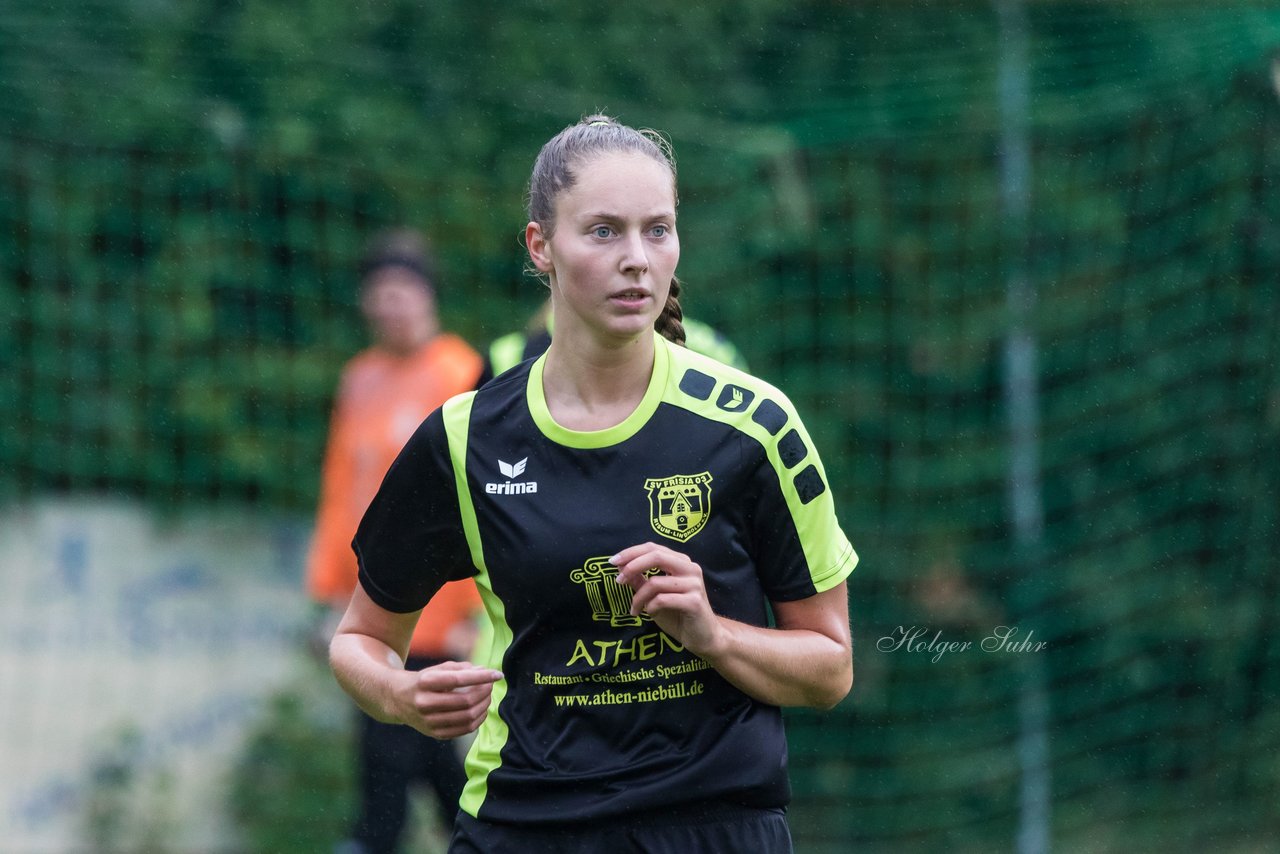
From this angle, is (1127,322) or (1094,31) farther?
(1094,31)

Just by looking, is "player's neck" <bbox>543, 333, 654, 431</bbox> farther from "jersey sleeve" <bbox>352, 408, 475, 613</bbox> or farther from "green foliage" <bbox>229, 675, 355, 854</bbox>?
"green foliage" <bbox>229, 675, 355, 854</bbox>

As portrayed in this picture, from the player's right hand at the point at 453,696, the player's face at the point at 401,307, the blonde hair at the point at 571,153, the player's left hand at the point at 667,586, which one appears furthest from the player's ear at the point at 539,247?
the player's face at the point at 401,307

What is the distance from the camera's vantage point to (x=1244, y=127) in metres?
6.01

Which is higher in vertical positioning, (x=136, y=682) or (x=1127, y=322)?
(x=1127, y=322)

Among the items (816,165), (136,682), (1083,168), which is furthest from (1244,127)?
(136,682)

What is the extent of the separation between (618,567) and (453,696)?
0.32m

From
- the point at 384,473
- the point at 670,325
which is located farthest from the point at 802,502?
the point at 384,473

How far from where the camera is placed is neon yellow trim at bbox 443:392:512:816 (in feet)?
9.05

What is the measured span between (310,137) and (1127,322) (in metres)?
3.47

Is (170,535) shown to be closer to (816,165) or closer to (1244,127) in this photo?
(816,165)

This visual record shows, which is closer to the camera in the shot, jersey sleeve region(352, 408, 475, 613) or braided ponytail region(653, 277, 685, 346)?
jersey sleeve region(352, 408, 475, 613)

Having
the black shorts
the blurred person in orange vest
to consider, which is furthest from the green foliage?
the black shorts

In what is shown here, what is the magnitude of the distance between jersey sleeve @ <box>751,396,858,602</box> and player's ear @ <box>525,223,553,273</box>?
45 centimetres

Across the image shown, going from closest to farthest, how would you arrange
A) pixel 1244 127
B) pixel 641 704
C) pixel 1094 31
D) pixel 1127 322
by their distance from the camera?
1. pixel 641 704
2. pixel 1244 127
3. pixel 1127 322
4. pixel 1094 31
